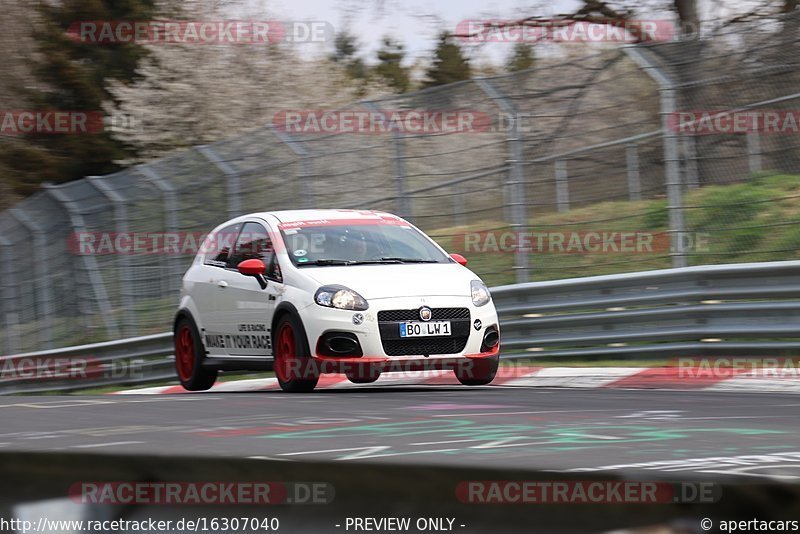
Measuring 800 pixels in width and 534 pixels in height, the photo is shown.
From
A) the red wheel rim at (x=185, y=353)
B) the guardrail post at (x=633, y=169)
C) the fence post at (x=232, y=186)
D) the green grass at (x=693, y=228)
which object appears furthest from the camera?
the fence post at (x=232, y=186)

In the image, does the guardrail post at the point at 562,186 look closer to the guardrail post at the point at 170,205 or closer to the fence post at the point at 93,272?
the guardrail post at the point at 170,205

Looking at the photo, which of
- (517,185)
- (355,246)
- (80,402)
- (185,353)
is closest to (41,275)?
(185,353)

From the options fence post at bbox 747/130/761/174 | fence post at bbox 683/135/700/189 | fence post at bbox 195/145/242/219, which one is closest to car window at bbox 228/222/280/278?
fence post at bbox 683/135/700/189

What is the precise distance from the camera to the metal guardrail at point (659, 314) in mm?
9875

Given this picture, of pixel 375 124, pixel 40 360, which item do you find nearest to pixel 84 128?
pixel 40 360

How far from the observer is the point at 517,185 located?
1203 cm

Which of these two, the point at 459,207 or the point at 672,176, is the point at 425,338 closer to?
the point at 672,176

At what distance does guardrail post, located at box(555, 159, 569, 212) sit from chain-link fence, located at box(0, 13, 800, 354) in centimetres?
2

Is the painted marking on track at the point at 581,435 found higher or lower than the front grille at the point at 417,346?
higher

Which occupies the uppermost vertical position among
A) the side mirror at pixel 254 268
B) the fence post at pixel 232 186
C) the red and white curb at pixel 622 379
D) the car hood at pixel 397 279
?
the fence post at pixel 232 186

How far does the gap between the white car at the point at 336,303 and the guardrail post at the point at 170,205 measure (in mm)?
5072

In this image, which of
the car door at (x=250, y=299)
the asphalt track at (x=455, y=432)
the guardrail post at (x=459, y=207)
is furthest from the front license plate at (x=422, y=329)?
the guardrail post at (x=459, y=207)

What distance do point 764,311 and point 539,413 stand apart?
17.5 feet

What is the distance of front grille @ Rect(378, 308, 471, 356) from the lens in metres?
8.95
